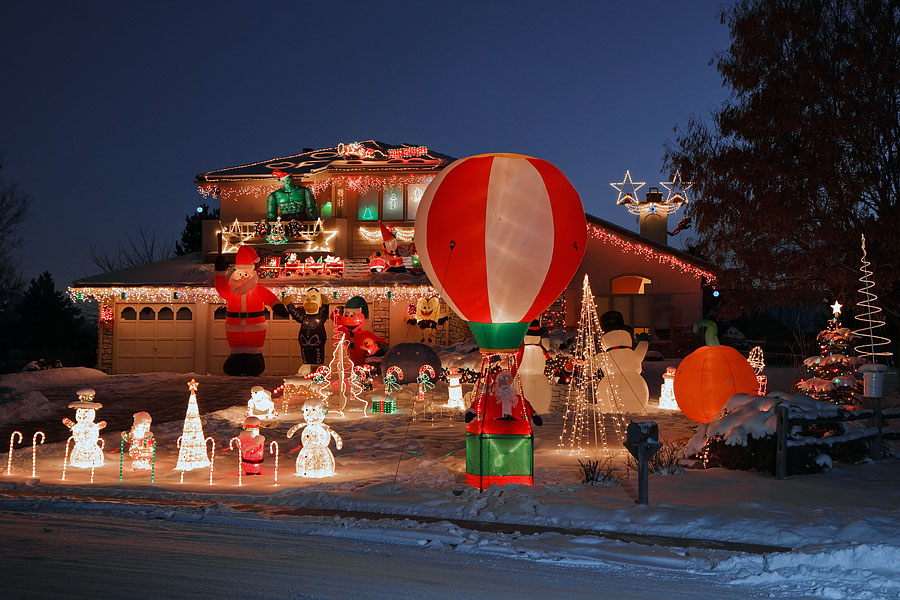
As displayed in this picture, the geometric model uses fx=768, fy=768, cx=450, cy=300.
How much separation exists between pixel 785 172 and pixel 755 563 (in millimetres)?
10922

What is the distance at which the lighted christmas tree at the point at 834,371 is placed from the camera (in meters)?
11.2

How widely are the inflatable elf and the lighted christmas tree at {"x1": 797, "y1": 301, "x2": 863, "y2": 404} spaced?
5.52 meters

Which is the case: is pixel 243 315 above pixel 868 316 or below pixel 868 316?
above

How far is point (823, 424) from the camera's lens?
933 centimetres

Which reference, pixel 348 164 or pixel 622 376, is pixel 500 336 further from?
Answer: pixel 348 164

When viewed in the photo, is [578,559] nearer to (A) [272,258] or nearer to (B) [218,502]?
(B) [218,502]

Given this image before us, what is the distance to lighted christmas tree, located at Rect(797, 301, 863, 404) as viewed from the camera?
11.2 meters

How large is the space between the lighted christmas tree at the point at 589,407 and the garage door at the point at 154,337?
11266mm

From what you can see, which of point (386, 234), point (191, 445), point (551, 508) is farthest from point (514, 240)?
point (386, 234)

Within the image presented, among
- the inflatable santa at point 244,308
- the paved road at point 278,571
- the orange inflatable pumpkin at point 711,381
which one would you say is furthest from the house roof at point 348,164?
the paved road at point 278,571

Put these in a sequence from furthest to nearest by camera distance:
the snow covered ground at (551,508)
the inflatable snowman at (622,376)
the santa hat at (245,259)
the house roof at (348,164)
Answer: the house roof at (348,164)
the santa hat at (245,259)
the inflatable snowman at (622,376)
the snow covered ground at (551,508)

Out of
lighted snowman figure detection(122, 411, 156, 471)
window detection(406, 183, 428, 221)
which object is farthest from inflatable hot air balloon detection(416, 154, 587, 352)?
window detection(406, 183, 428, 221)

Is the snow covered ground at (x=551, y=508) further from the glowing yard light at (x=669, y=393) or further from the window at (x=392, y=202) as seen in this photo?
the window at (x=392, y=202)

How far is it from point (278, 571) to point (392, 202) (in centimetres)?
1900
